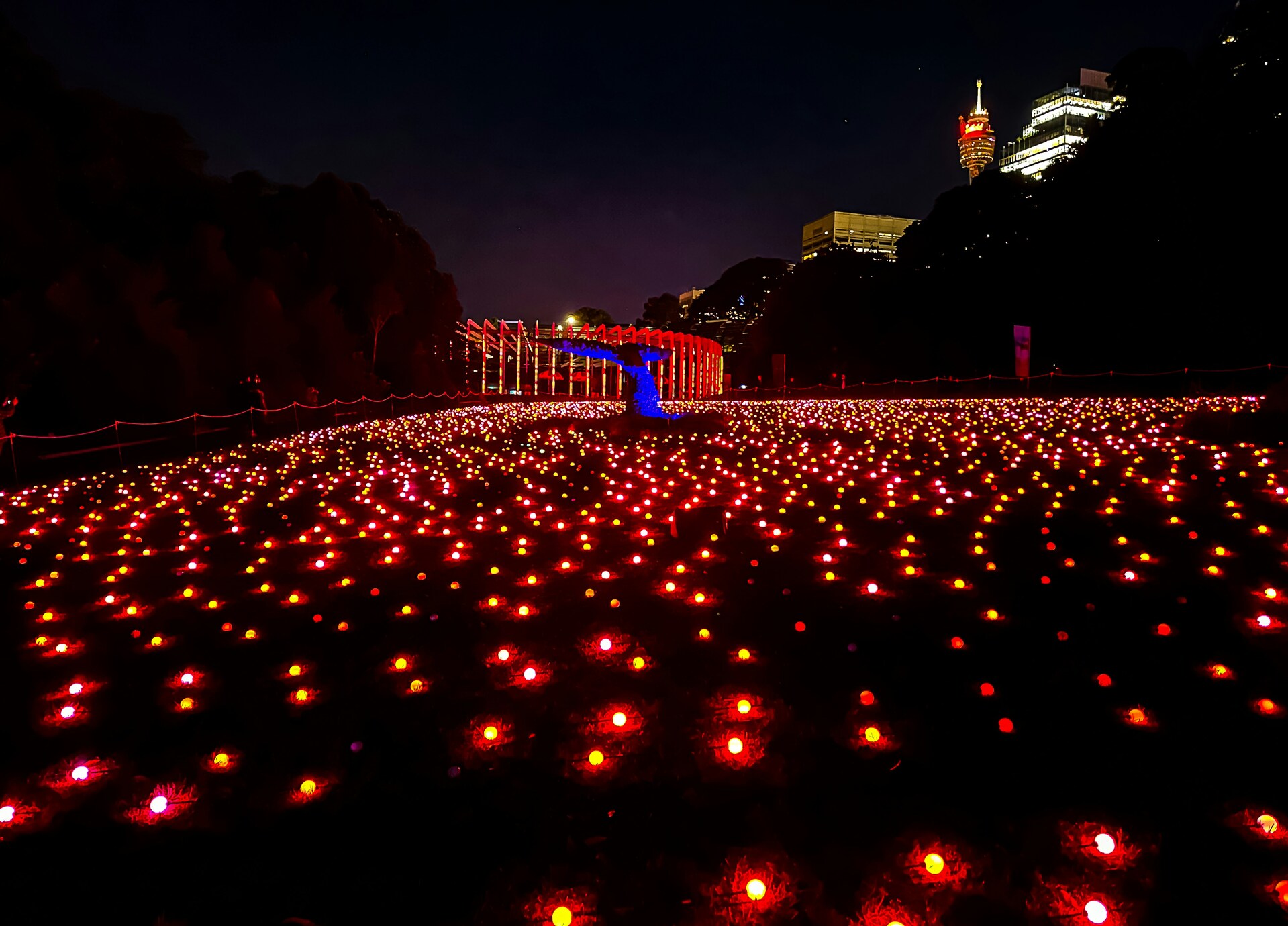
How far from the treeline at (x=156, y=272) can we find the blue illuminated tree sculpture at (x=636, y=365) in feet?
29.8

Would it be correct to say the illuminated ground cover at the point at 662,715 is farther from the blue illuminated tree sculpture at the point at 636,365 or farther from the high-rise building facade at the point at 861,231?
the high-rise building facade at the point at 861,231

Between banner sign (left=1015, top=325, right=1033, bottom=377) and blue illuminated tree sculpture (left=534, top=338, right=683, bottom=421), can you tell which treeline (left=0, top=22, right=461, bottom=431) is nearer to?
blue illuminated tree sculpture (left=534, top=338, right=683, bottom=421)

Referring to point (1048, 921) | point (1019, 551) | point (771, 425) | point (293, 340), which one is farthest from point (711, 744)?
point (293, 340)

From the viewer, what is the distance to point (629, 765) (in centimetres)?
256

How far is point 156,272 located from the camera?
15516 millimetres

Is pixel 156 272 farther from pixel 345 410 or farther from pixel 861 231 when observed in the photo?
pixel 861 231

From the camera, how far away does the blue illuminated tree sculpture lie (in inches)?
614

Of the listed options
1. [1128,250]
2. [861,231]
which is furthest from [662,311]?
[1128,250]

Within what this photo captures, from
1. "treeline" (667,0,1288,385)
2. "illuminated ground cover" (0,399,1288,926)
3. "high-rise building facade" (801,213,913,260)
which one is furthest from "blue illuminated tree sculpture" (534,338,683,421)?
"high-rise building facade" (801,213,913,260)

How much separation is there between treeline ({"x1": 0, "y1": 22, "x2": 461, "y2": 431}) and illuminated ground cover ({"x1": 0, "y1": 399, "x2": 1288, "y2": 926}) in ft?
36.2

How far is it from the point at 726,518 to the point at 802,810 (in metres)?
3.36

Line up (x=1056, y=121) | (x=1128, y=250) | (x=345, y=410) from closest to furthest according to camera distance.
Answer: (x=345, y=410), (x=1128, y=250), (x=1056, y=121)

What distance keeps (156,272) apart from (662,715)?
18389mm

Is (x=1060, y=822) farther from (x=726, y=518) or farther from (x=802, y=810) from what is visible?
(x=726, y=518)
